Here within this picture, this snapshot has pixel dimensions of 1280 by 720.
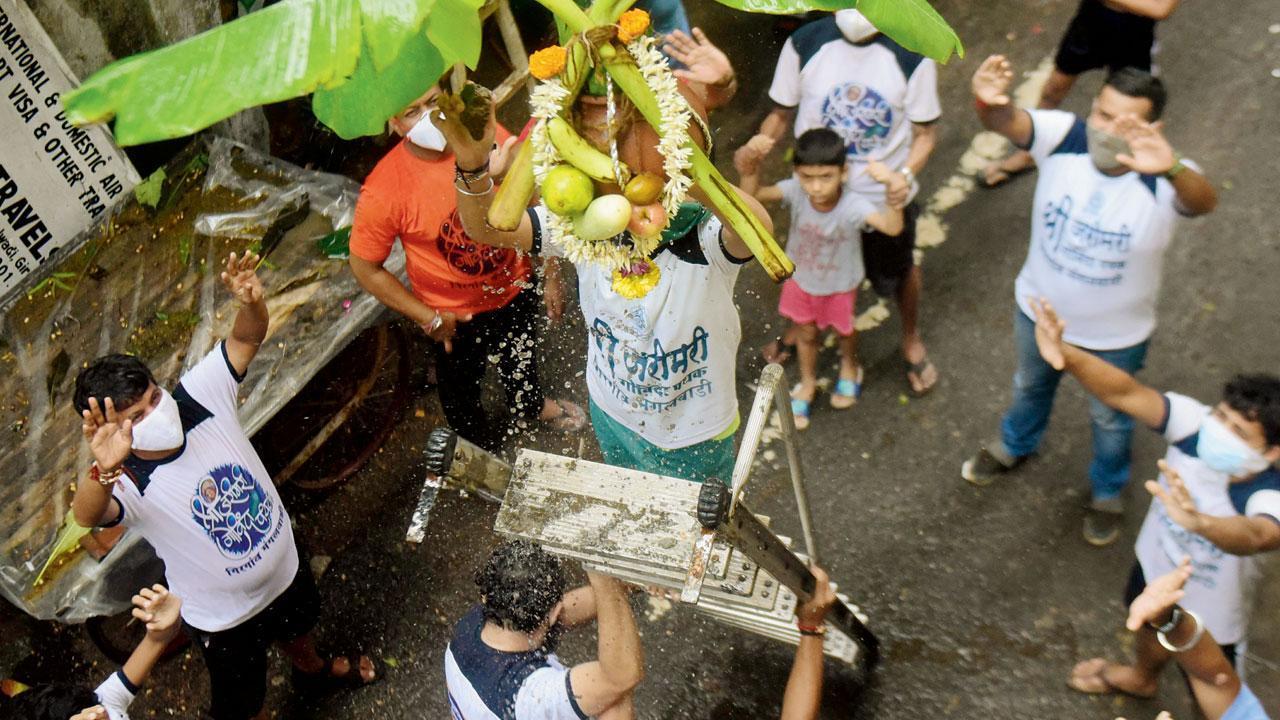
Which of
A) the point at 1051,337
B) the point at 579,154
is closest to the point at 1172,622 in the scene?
the point at 1051,337

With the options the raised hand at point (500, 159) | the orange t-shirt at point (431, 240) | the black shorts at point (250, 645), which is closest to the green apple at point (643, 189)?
the raised hand at point (500, 159)

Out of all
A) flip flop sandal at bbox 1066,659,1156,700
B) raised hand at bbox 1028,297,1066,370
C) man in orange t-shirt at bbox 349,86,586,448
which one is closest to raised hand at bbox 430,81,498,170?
man in orange t-shirt at bbox 349,86,586,448

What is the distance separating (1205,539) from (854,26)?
229 cm

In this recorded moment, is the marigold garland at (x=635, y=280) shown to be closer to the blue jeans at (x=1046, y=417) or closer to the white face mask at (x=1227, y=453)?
the white face mask at (x=1227, y=453)

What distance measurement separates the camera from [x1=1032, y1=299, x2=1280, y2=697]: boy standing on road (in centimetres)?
308

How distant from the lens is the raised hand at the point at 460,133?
240 centimetres

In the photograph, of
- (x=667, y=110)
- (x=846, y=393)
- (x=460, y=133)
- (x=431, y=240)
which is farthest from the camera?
(x=846, y=393)

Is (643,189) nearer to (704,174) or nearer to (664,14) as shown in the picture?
(704,174)

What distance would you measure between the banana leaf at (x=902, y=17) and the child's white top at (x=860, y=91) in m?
2.09

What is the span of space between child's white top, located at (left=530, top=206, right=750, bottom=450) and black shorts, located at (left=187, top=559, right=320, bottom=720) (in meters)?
1.45

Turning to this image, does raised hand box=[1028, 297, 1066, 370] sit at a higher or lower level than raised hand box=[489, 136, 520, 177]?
lower

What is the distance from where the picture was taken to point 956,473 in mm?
4715

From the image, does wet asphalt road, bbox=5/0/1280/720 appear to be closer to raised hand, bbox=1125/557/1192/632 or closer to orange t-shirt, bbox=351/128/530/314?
orange t-shirt, bbox=351/128/530/314

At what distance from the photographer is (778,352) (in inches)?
205
